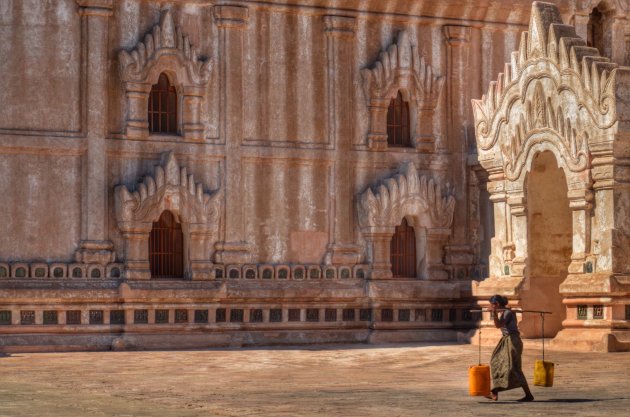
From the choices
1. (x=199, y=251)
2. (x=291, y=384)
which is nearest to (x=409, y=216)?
(x=199, y=251)

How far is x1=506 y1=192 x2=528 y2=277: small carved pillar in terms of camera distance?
94.6ft

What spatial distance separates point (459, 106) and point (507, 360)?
15040mm

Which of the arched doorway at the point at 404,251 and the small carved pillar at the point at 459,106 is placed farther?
the small carved pillar at the point at 459,106

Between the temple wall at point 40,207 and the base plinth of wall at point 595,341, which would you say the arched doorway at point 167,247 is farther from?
the base plinth of wall at point 595,341

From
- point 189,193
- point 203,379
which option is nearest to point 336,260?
point 189,193

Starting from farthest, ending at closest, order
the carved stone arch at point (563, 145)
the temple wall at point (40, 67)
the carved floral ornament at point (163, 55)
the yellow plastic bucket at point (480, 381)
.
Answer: the carved floral ornament at point (163, 55), the temple wall at point (40, 67), the carved stone arch at point (563, 145), the yellow plastic bucket at point (480, 381)

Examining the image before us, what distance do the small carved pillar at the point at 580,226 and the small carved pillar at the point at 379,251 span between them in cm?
533

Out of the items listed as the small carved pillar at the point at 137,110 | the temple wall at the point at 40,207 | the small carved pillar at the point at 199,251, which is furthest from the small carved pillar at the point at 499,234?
the temple wall at the point at 40,207

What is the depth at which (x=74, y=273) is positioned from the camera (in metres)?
29.0

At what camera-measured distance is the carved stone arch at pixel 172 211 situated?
29.3 m

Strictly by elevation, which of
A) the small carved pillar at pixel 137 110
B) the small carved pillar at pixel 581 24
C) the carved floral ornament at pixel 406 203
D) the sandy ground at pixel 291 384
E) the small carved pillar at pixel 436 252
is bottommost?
the sandy ground at pixel 291 384

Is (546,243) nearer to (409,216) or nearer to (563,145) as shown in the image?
(563,145)

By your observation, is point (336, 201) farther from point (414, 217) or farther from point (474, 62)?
point (474, 62)

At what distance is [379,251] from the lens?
3153 cm
